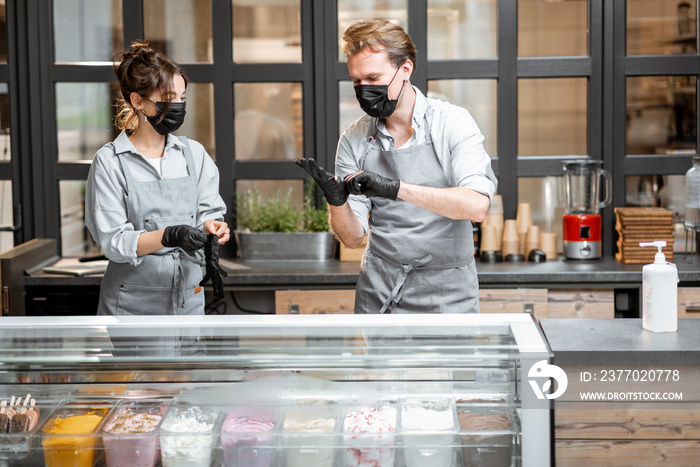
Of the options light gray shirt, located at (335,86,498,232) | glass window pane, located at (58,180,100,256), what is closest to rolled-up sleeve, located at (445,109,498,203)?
light gray shirt, located at (335,86,498,232)

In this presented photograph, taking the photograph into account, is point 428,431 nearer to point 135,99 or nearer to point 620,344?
point 620,344

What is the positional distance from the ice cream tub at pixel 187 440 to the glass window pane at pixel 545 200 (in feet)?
8.64

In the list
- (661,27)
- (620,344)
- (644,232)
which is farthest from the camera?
(661,27)

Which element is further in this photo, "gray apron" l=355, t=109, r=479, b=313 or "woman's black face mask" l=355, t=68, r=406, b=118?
"gray apron" l=355, t=109, r=479, b=313

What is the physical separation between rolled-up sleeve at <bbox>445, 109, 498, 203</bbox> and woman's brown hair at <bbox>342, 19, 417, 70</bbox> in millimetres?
244

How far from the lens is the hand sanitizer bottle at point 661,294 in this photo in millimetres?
1668

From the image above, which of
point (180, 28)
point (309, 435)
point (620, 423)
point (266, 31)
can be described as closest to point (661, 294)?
point (620, 423)

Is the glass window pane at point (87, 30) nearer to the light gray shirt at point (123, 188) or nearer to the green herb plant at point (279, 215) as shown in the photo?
the green herb plant at point (279, 215)

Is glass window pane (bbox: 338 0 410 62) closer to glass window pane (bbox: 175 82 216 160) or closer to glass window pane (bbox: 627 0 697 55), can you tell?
glass window pane (bbox: 175 82 216 160)

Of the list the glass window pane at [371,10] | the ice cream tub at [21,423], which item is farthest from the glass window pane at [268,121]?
the ice cream tub at [21,423]

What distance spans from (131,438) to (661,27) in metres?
3.21

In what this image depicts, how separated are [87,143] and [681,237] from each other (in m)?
2.87

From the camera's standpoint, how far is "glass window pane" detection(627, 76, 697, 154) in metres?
3.75

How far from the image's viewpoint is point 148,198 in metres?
2.32
